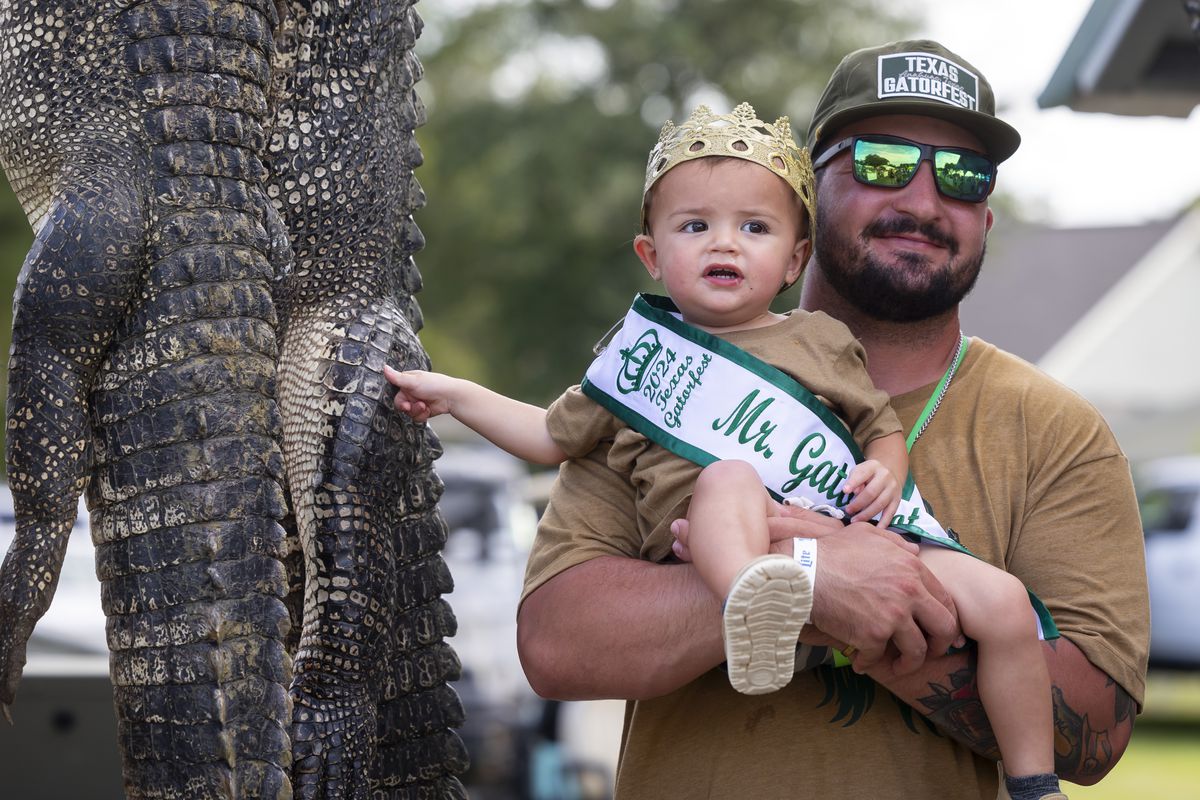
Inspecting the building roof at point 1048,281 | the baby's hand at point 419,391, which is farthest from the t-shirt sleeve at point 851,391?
the building roof at point 1048,281

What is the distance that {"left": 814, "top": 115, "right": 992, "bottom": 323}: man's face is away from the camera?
268cm

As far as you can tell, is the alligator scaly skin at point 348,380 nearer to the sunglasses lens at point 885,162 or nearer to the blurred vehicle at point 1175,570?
the sunglasses lens at point 885,162

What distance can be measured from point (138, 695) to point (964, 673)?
127cm

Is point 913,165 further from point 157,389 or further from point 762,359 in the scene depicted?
point 157,389

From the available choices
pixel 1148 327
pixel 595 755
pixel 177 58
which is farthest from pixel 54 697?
pixel 1148 327

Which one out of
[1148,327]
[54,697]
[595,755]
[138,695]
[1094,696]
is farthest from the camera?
[1148,327]

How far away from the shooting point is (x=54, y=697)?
5.27m

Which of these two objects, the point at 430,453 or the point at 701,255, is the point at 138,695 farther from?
the point at 701,255

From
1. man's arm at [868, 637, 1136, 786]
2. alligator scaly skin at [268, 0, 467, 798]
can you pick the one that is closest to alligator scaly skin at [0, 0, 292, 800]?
alligator scaly skin at [268, 0, 467, 798]

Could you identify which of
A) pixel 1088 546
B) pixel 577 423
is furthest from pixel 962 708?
pixel 577 423

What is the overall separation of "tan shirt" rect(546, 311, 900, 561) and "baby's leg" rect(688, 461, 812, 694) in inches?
5.3

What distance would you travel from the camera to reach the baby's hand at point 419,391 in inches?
88.0

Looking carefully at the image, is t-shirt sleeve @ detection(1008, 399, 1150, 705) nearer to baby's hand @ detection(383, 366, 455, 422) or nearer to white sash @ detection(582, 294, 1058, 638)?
white sash @ detection(582, 294, 1058, 638)

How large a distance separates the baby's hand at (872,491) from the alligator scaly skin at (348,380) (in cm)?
71
